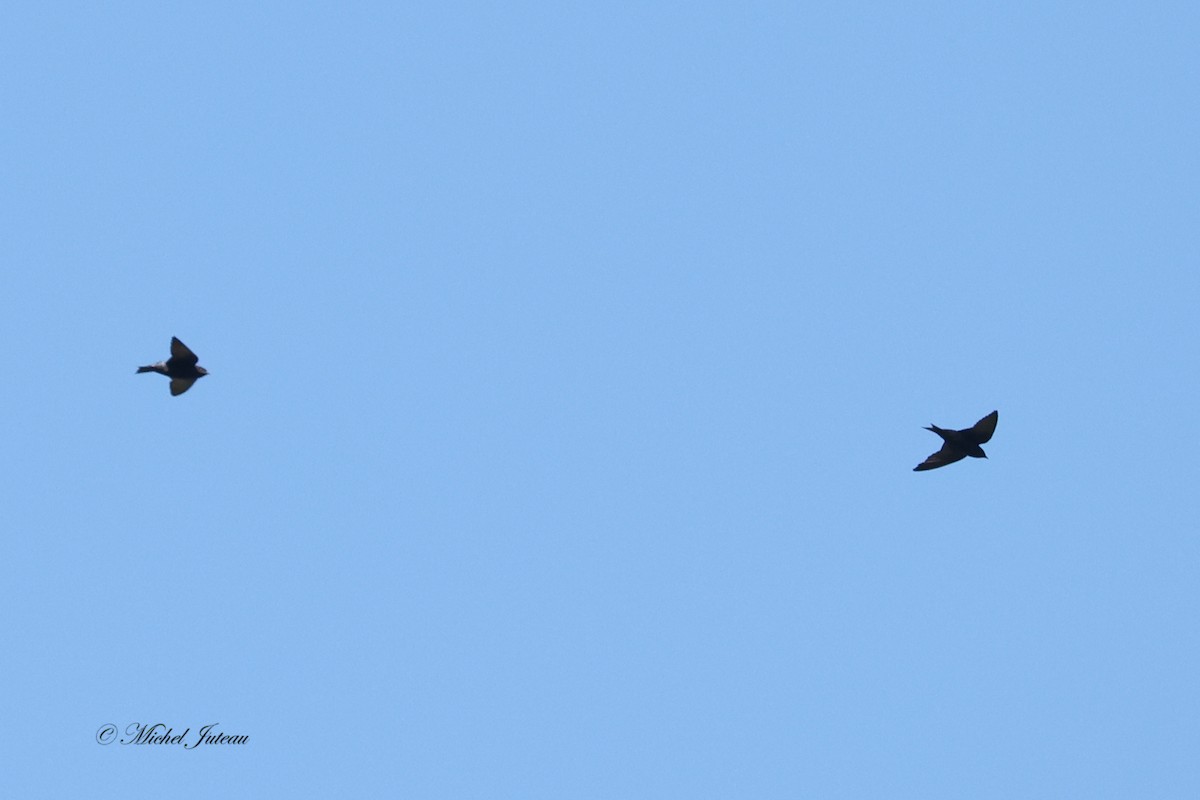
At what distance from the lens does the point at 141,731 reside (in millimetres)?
32875

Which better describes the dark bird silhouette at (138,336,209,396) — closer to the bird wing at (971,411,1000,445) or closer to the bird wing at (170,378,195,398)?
the bird wing at (170,378,195,398)

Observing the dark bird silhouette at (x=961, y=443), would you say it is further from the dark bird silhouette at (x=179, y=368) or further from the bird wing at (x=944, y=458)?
the dark bird silhouette at (x=179, y=368)

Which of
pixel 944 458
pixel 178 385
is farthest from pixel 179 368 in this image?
pixel 944 458

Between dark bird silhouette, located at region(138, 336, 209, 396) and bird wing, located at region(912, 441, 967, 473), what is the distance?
1641 cm

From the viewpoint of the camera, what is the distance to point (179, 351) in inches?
1267

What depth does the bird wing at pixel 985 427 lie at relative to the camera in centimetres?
3359

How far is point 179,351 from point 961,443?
17.6 metres

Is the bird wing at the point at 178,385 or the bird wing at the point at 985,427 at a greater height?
the bird wing at the point at 985,427

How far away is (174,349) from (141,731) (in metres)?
8.54

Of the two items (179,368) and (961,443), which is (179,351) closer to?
(179,368)

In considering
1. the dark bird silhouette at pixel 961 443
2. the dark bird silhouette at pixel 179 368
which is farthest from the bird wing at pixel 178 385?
the dark bird silhouette at pixel 961 443

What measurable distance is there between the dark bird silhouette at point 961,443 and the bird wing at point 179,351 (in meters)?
16.4

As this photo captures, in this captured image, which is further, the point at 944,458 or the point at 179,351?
the point at 944,458

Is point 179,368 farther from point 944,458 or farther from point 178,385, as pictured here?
point 944,458
